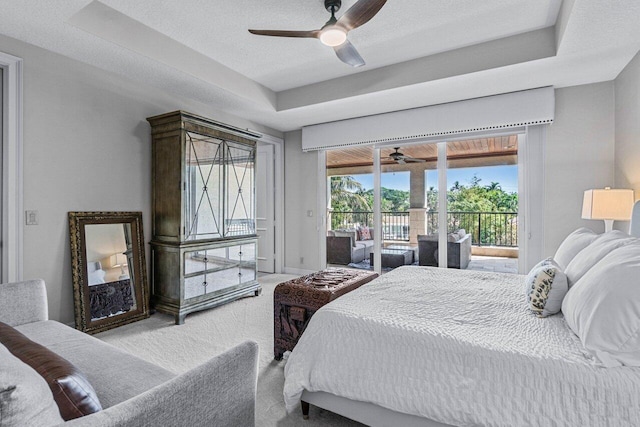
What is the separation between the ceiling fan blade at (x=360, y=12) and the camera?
6.80 ft

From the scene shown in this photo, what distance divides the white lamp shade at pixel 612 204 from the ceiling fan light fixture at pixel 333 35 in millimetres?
2501

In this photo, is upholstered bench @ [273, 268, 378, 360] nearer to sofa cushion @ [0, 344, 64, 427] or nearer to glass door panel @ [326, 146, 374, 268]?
sofa cushion @ [0, 344, 64, 427]

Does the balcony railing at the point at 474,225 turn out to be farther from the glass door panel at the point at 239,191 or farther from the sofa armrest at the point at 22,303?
the sofa armrest at the point at 22,303

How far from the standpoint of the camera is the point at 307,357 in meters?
1.67

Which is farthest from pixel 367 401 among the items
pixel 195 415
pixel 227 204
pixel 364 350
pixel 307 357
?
pixel 227 204

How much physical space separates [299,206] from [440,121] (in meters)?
2.56

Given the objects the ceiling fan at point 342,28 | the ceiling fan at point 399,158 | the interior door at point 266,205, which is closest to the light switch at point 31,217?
the ceiling fan at point 342,28

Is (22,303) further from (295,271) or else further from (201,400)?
(295,271)

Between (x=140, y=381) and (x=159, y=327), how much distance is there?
6.68 ft

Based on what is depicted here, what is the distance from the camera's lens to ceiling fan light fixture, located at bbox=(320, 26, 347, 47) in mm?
2343

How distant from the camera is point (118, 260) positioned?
10.5 feet

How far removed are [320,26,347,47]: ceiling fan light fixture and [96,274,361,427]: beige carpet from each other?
7.98 ft

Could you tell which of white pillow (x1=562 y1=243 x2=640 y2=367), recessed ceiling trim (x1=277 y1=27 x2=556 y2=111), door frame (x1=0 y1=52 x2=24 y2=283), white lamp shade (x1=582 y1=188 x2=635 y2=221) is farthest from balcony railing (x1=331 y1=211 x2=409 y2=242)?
door frame (x1=0 y1=52 x2=24 y2=283)

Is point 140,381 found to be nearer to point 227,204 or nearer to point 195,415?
point 195,415
